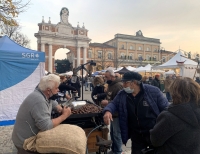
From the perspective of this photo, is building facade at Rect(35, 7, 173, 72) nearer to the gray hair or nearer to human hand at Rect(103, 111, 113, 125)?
human hand at Rect(103, 111, 113, 125)

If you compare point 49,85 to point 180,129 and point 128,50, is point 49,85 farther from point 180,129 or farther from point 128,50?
point 128,50

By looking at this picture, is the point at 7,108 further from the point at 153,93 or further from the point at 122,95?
the point at 153,93

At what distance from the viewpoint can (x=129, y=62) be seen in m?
59.8

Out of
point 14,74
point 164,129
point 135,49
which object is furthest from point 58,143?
point 135,49

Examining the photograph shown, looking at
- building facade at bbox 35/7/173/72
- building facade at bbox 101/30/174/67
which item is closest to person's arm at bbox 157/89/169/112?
building facade at bbox 35/7/173/72

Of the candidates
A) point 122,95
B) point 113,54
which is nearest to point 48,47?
point 113,54

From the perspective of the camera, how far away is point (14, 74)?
16.6ft

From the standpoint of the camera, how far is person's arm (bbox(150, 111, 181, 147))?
160 cm

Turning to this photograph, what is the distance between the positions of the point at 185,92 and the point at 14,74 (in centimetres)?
480

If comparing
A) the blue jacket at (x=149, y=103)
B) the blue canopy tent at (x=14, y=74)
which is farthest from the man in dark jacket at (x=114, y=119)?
the blue canopy tent at (x=14, y=74)

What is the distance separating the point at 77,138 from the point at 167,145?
0.99m

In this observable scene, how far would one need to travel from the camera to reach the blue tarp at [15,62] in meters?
4.88

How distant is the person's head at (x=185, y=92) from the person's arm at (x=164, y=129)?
0.19 metres

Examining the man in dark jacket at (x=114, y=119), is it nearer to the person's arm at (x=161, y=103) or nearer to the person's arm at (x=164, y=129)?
the person's arm at (x=161, y=103)
